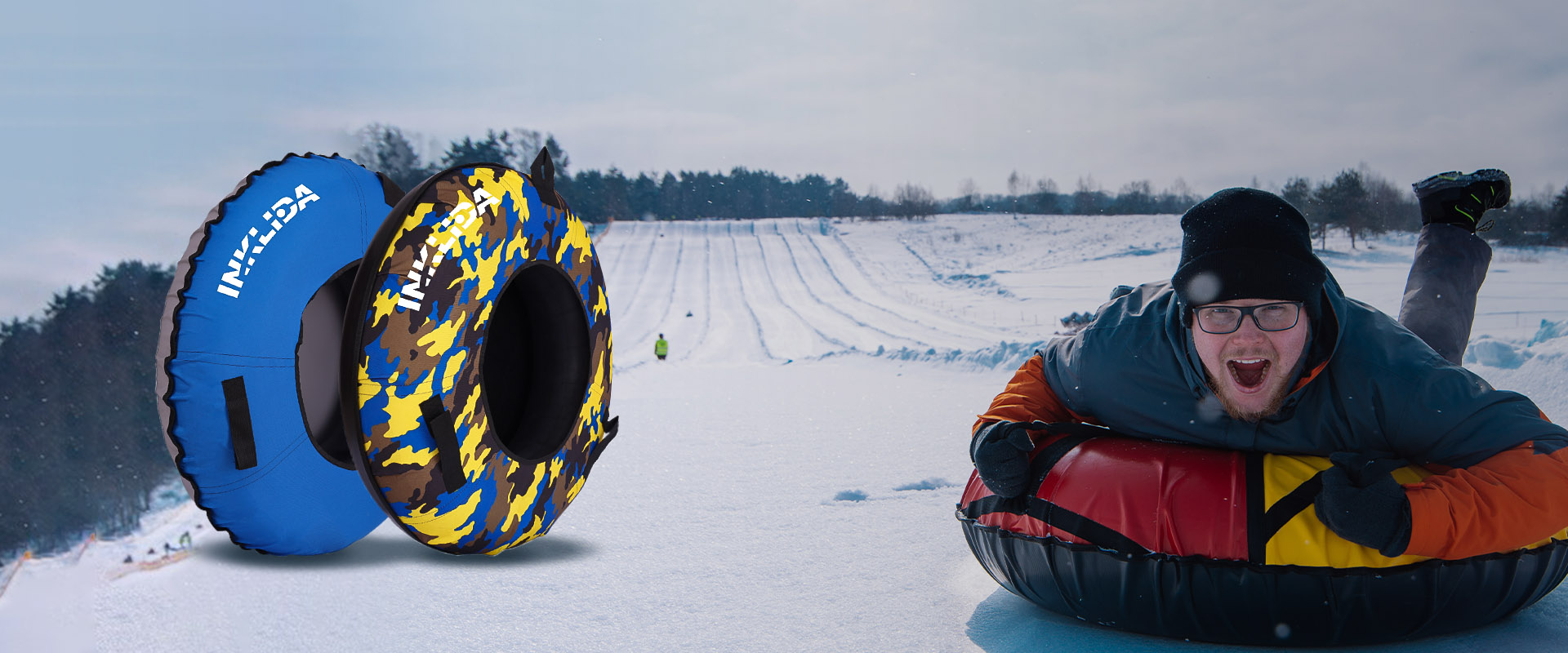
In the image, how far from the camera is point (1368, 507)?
1543 millimetres

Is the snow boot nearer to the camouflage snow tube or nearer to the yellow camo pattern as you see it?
the yellow camo pattern

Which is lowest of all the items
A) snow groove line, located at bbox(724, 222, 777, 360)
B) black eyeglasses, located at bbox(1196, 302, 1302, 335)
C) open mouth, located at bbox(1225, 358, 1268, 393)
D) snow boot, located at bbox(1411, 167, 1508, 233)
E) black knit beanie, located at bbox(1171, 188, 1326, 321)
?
snow groove line, located at bbox(724, 222, 777, 360)

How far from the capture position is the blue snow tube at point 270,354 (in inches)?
89.7

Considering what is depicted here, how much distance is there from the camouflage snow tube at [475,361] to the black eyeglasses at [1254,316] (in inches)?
71.7

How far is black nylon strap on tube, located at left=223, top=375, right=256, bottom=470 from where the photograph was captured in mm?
2322

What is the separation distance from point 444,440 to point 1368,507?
6.70 ft

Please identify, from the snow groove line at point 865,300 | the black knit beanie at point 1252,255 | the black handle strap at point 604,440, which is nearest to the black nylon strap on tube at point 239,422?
the black handle strap at point 604,440

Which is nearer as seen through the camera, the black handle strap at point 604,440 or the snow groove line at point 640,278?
the black handle strap at point 604,440

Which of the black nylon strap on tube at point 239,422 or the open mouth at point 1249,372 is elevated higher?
the open mouth at point 1249,372

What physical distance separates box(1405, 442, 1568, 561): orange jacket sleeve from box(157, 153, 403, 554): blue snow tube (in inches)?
105


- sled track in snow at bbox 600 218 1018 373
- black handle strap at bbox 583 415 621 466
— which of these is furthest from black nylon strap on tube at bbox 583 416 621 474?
sled track in snow at bbox 600 218 1018 373

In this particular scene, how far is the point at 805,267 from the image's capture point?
2745 centimetres


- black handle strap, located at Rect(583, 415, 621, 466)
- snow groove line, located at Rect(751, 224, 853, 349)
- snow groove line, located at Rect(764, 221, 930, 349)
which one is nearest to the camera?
black handle strap, located at Rect(583, 415, 621, 466)

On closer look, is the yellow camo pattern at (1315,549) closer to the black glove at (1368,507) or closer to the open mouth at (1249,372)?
the black glove at (1368,507)
